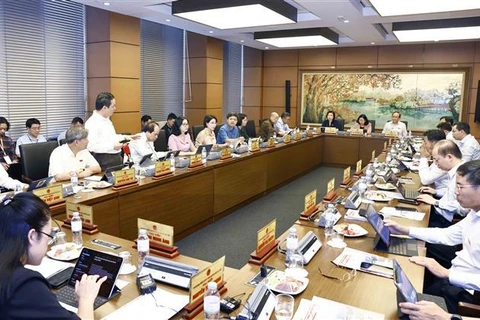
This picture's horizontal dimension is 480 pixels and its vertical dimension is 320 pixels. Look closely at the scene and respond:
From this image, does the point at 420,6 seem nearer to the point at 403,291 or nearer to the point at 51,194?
the point at 403,291

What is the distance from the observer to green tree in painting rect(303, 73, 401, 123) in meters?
9.39

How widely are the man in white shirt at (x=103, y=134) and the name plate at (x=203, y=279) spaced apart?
274 centimetres

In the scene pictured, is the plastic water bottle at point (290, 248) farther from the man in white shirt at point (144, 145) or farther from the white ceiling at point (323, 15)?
the white ceiling at point (323, 15)

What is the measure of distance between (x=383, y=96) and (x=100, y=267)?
914 cm

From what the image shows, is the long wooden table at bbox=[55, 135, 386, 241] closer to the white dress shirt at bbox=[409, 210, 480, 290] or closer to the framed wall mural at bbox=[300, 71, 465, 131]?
the white dress shirt at bbox=[409, 210, 480, 290]

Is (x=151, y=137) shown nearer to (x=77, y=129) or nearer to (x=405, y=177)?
(x=77, y=129)

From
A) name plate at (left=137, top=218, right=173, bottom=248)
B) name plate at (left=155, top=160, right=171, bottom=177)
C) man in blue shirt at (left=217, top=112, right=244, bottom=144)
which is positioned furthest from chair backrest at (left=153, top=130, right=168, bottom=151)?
name plate at (left=137, top=218, right=173, bottom=248)

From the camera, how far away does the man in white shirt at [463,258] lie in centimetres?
184

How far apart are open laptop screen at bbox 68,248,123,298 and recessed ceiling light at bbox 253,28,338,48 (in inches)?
247

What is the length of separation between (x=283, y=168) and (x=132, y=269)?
454cm

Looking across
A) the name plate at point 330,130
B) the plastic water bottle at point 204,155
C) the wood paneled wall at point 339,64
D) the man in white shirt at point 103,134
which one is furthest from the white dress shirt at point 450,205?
the wood paneled wall at point 339,64

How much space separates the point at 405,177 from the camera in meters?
4.03

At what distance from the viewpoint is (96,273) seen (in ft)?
4.91

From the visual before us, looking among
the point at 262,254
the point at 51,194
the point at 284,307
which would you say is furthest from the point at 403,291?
the point at 51,194
